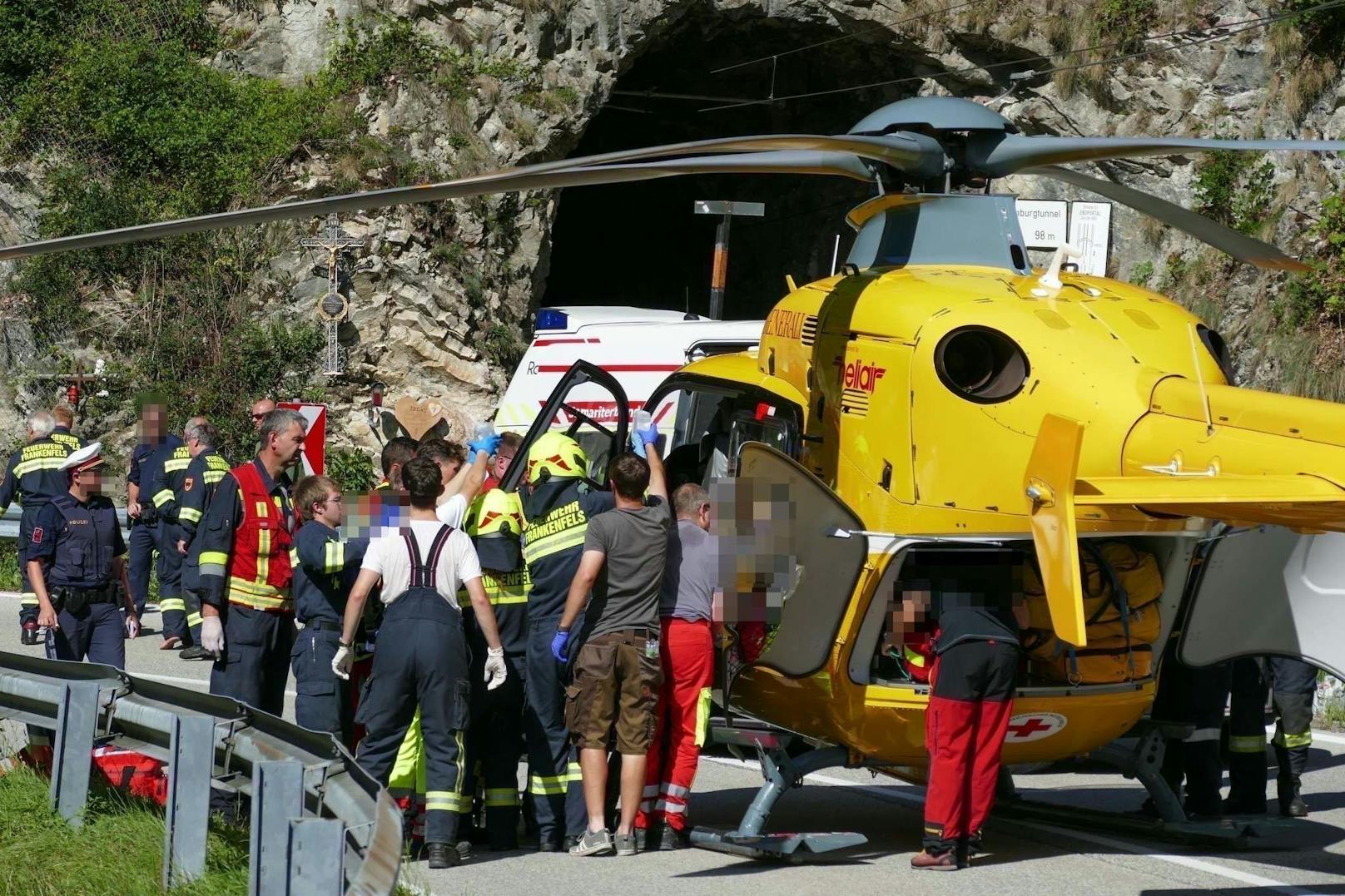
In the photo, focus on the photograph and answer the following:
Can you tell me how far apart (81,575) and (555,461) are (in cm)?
355

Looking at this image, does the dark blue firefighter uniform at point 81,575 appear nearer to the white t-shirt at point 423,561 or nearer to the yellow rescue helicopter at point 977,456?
the white t-shirt at point 423,561

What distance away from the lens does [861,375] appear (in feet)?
23.2

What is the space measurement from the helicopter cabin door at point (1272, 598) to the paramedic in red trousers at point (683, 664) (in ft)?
7.67

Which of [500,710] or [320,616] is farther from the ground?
[320,616]

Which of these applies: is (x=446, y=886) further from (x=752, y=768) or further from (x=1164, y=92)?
(x=1164, y=92)

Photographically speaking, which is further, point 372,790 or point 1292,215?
point 1292,215

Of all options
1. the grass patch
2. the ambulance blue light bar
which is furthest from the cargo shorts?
the ambulance blue light bar

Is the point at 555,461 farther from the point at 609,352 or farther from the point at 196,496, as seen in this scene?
the point at 609,352

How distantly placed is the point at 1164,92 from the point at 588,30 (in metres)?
9.22

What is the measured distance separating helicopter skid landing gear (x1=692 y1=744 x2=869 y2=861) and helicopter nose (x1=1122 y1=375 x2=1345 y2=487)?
6.97 ft

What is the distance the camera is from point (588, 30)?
23.4 meters

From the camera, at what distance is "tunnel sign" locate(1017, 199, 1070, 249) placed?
73.7 feet

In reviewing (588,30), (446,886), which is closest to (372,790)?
(446,886)

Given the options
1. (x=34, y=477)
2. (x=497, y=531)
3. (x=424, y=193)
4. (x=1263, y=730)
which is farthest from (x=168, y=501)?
(x=1263, y=730)
